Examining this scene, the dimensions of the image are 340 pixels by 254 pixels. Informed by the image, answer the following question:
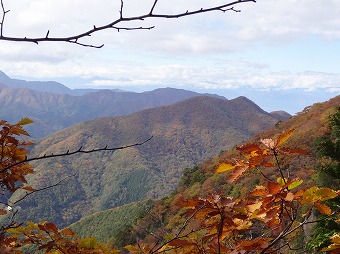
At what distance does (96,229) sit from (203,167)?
3179 cm

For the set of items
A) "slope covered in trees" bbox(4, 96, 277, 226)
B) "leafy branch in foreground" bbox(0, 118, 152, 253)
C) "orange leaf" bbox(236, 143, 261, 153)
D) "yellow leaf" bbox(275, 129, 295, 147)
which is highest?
"yellow leaf" bbox(275, 129, 295, 147)

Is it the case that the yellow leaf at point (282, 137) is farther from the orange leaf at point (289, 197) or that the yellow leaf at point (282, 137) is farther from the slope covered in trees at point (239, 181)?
the slope covered in trees at point (239, 181)

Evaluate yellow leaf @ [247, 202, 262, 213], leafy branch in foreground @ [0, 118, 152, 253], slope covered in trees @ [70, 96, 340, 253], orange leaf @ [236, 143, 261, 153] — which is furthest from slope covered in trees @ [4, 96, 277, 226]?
orange leaf @ [236, 143, 261, 153]

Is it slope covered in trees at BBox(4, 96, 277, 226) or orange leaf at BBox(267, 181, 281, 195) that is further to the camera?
slope covered in trees at BBox(4, 96, 277, 226)

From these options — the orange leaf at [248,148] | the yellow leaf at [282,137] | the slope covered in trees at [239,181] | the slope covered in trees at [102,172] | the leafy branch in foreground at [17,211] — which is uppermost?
the yellow leaf at [282,137]

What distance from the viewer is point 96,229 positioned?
7331cm

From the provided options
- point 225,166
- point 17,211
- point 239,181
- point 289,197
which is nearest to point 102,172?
point 239,181

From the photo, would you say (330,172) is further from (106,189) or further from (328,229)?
(106,189)

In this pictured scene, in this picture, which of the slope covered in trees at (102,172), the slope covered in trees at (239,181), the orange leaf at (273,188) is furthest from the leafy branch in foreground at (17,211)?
the slope covered in trees at (102,172)

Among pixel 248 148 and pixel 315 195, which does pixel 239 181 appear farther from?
pixel 248 148

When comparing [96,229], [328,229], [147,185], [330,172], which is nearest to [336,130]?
[330,172]

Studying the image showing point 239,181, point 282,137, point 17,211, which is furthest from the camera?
point 239,181

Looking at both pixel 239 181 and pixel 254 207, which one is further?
pixel 239 181

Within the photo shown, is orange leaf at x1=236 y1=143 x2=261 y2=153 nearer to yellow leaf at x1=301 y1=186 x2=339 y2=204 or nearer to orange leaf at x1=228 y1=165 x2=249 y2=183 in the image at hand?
orange leaf at x1=228 y1=165 x2=249 y2=183
